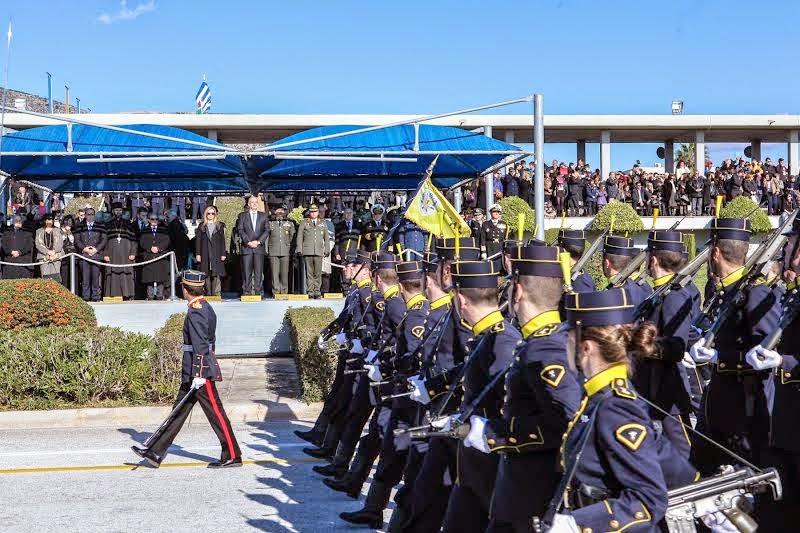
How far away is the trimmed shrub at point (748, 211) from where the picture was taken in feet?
86.1

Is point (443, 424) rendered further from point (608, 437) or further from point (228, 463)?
point (228, 463)

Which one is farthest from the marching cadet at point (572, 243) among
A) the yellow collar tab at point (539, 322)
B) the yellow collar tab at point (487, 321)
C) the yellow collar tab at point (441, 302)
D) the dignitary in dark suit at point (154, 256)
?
the dignitary in dark suit at point (154, 256)

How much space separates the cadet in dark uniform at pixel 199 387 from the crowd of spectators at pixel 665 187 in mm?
19258

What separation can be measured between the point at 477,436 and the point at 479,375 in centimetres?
65

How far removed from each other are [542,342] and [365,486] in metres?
4.71

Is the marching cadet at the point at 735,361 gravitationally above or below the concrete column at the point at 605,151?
below

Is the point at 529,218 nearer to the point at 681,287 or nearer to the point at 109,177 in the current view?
the point at 109,177

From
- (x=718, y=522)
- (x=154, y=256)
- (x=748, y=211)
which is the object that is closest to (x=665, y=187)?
(x=748, y=211)

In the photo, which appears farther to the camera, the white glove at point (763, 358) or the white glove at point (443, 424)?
the white glove at point (763, 358)

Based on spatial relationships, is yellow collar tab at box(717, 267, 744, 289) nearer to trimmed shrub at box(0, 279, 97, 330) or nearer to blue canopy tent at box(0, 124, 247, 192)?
trimmed shrub at box(0, 279, 97, 330)

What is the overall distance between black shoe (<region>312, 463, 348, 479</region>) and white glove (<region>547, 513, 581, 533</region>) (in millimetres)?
5371

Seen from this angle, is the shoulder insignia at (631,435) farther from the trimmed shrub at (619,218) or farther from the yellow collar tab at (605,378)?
the trimmed shrub at (619,218)

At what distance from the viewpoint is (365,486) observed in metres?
8.51

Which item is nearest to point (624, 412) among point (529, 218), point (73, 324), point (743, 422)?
point (743, 422)
